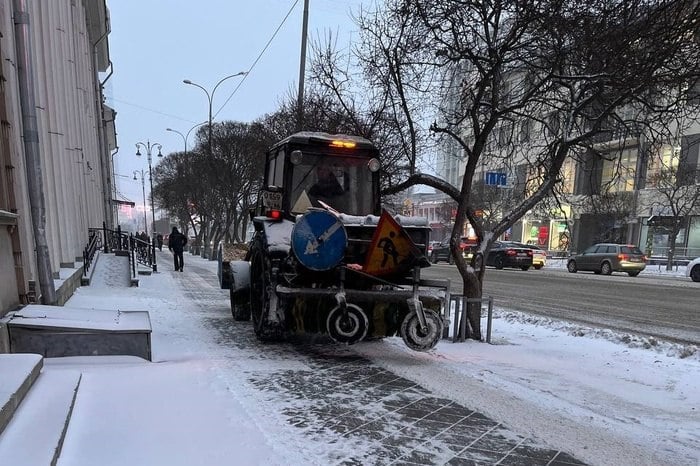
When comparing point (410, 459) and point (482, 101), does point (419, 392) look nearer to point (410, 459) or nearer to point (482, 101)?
point (410, 459)

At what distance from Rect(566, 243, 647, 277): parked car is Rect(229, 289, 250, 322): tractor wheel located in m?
22.8

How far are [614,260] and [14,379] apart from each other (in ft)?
88.2

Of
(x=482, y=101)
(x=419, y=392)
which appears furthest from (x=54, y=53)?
(x=419, y=392)

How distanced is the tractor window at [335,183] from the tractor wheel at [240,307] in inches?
87.3

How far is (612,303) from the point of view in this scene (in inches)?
537

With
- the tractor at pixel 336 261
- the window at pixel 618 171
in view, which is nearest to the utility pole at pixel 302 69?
the tractor at pixel 336 261

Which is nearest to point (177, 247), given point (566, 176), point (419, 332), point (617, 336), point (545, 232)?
point (566, 176)

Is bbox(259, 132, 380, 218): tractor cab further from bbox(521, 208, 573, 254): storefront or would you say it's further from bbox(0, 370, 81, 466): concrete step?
bbox(521, 208, 573, 254): storefront

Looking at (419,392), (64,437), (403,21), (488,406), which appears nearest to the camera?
(64,437)

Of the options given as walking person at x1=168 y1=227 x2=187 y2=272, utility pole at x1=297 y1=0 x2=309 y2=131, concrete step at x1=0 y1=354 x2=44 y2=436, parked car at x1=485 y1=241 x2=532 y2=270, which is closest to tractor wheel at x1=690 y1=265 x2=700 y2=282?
parked car at x1=485 y1=241 x2=532 y2=270

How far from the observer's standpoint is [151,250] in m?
18.8

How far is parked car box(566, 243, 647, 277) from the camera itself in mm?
24734

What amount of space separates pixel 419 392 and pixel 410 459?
150 cm

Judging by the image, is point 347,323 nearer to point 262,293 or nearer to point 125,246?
point 262,293
